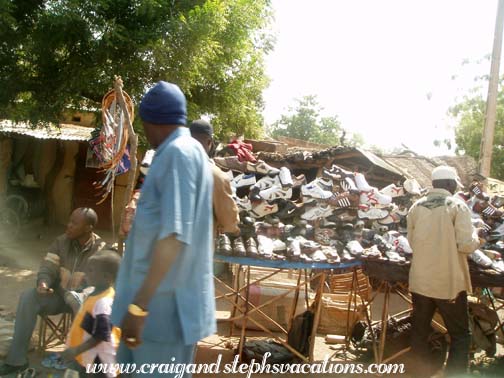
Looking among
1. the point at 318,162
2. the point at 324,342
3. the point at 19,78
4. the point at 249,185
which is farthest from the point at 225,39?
the point at 324,342

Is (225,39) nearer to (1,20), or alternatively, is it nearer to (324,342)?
(1,20)

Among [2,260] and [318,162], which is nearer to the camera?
[318,162]

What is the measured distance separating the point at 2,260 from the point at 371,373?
257 inches

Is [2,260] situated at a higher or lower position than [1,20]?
lower

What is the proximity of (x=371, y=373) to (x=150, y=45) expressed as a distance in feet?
17.4

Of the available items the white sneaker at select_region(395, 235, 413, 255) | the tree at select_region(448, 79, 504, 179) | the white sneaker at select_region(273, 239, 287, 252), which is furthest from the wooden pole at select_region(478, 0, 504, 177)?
the tree at select_region(448, 79, 504, 179)

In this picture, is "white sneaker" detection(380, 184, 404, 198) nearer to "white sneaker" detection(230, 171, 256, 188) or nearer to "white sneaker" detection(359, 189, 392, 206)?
"white sneaker" detection(359, 189, 392, 206)

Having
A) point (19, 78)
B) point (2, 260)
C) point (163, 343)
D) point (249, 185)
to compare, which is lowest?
point (2, 260)

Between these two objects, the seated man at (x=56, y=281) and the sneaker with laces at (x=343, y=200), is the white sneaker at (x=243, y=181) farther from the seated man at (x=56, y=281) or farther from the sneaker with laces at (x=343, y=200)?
the seated man at (x=56, y=281)

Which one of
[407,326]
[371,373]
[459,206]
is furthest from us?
[407,326]

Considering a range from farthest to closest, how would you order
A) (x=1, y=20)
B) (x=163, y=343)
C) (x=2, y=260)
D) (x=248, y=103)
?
1. (x=248, y=103)
2. (x=2, y=260)
3. (x=1, y=20)
4. (x=163, y=343)

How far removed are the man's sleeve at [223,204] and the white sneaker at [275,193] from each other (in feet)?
4.80

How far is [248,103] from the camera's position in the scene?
9711mm

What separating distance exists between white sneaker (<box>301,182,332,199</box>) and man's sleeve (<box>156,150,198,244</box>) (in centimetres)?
281
